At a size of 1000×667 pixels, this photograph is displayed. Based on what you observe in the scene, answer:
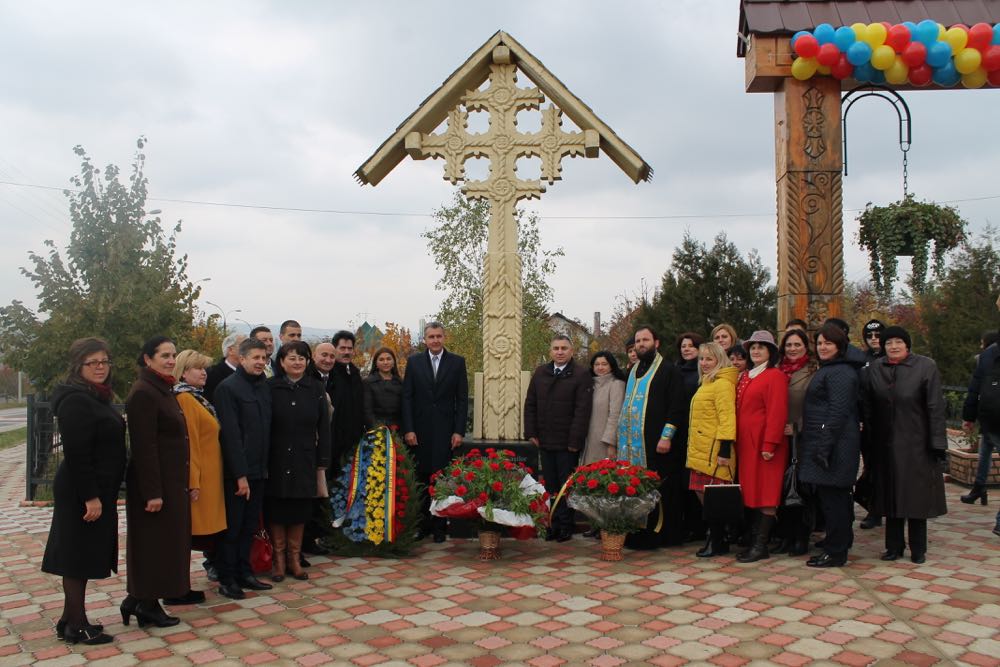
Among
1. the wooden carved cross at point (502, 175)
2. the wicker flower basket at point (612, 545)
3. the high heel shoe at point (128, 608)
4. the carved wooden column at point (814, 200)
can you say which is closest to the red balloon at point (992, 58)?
the carved wooden column at point (814, 200)

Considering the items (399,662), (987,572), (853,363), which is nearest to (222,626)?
(399,662)

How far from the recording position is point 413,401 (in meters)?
6.72

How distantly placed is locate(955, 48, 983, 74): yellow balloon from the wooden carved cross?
10.2ft

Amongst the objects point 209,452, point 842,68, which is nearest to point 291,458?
point 209,452

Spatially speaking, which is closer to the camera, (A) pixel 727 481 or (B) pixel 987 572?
(B) pixel 987 572

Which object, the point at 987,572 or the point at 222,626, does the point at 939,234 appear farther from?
the point at 222,626

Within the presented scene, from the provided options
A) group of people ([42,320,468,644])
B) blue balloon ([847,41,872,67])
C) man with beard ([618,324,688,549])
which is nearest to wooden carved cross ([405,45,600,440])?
group of people ([42,320,468,644])

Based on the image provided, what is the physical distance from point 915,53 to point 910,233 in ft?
4.99

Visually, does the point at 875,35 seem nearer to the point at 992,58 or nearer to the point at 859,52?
the point at 859,52

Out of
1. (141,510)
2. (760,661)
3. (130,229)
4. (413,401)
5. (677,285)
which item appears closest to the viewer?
(760,661)

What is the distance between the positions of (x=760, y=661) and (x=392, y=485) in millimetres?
3070

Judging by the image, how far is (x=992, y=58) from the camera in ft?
21.9

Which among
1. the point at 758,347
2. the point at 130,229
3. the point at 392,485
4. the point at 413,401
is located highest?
the point at 130,229

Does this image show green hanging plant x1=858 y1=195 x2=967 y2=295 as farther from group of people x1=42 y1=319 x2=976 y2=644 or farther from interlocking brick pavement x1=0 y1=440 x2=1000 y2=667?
interlocking brick pavement x1=0 y1=440 x2=1000 y2=667
